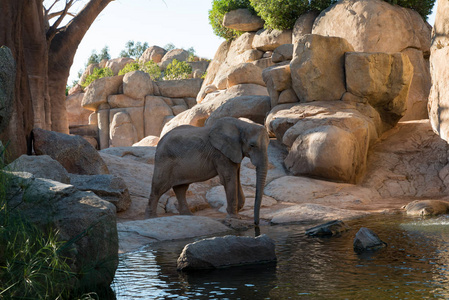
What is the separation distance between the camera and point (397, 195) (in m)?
12.9

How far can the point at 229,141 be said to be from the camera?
931cm

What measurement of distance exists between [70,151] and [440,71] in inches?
286

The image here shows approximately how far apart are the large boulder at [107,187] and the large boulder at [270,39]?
13.6 m

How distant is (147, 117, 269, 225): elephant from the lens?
362 inches

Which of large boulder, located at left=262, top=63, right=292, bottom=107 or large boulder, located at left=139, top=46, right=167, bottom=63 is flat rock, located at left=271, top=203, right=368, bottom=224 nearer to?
large boulder, located at left=262, top=63, right=292, bottom=107

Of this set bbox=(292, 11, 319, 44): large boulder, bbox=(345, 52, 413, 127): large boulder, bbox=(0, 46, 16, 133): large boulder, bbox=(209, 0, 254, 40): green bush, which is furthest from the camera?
bbox=(209, 0, 254, 40): green bush

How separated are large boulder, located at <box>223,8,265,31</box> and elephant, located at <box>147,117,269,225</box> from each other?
48.7ft

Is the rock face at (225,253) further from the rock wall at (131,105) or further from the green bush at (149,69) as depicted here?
the green bush at (149,69)

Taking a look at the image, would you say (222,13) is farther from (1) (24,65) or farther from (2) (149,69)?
(1) (24,65)

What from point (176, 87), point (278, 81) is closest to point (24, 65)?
point (278, 81)

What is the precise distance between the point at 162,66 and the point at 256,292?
4277 centimetres

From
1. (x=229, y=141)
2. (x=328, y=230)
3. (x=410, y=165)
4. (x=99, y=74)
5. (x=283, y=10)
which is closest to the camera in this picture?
(x=328, y=230)

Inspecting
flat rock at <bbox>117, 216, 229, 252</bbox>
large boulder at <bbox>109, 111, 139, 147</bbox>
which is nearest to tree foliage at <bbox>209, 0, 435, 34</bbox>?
large boulder at <bbox>109, 111, 139, 147</bbox>

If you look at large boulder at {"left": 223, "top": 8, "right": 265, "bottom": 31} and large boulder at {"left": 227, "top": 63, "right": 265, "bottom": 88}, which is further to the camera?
large boulder at {"left": 223, "top": 8, "right": 265, "bottom": 31}
